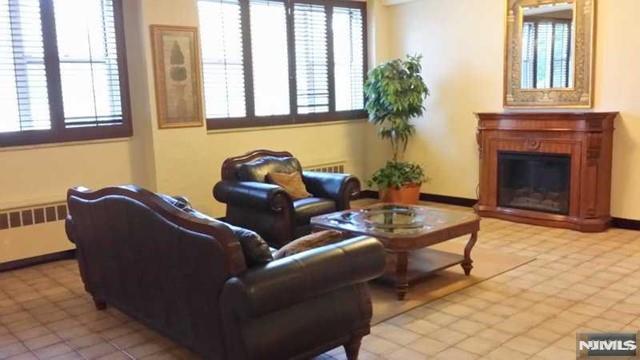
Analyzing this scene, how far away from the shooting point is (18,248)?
4.94 meters

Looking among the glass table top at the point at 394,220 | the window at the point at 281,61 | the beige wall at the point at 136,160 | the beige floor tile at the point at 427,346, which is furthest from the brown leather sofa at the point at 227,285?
the window at the point at 281,61

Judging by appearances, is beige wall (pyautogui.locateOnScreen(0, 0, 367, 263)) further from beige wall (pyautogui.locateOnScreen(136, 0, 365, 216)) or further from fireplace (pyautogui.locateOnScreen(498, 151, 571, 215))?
fireplace (pyautogui.locateOnScreen(498, 151, 571, 215))

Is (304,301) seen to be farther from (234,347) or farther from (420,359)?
(420,359)

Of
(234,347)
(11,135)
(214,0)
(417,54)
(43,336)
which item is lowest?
(43,336)

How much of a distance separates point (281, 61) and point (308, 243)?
419 centimetres

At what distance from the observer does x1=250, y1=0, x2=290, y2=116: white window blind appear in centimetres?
641

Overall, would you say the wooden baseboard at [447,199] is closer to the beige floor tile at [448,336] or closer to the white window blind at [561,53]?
Answer: the white window blind at [561,53]

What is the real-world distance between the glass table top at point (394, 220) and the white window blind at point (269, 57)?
2.44 m

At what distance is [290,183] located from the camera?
533 centimetres

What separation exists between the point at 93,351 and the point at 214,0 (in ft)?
13.0

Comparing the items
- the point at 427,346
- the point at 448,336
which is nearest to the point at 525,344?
the point at 448,336

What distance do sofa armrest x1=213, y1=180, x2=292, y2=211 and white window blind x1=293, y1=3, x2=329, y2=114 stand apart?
1968mm

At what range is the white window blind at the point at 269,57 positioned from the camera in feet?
21.0

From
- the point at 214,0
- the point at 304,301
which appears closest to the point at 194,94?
the point at 214,0
